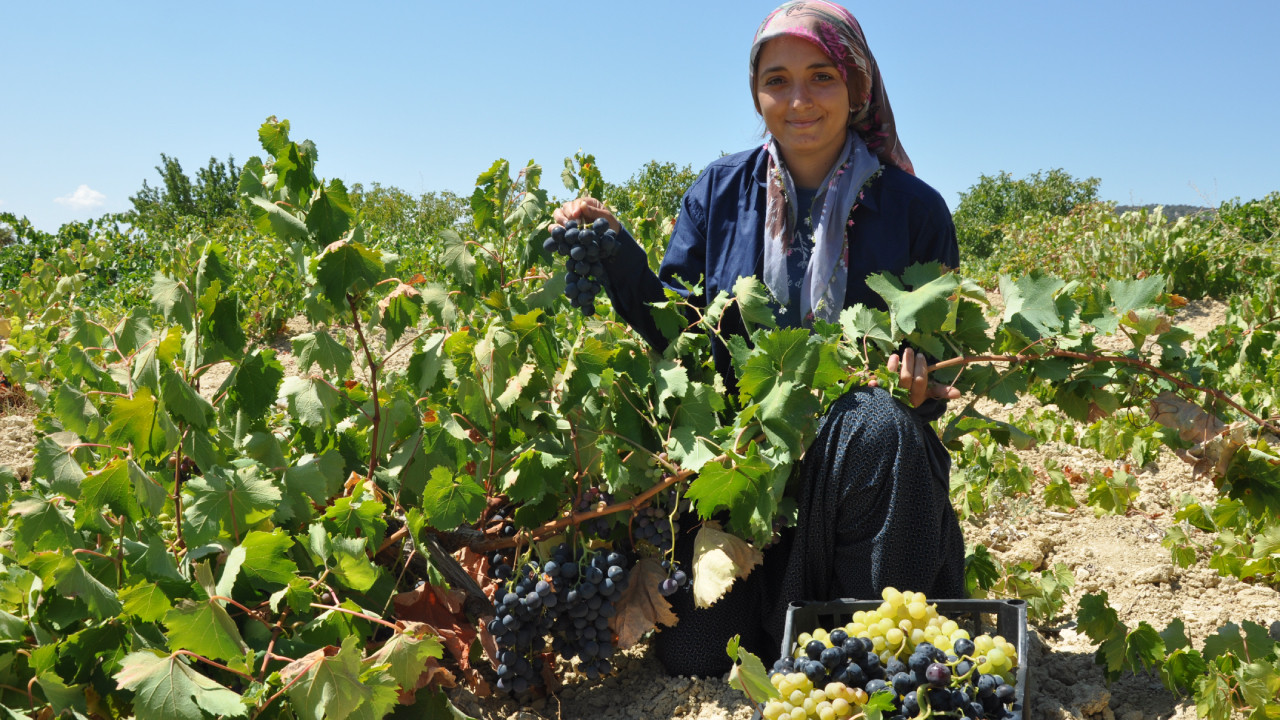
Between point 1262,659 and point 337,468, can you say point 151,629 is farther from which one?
point 1262,659

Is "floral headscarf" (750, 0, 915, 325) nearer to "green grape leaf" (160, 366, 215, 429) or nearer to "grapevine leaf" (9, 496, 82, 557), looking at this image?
"green grape leaf" (160, 366, 215, 429)

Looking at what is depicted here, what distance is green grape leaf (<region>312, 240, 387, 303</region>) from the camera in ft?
4.99

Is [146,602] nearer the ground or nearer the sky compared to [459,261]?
nearer the ground

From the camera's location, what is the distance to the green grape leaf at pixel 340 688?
122cm

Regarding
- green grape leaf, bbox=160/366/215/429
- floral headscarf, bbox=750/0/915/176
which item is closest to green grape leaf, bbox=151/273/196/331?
green grape leaf, bbox=160/366/215/429

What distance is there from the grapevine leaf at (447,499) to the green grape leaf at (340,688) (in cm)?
37

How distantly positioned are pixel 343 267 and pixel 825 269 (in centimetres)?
114

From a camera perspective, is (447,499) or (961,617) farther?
(961,617)

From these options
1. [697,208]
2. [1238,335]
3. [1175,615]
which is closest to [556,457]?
[697,208]

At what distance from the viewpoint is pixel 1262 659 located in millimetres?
1607

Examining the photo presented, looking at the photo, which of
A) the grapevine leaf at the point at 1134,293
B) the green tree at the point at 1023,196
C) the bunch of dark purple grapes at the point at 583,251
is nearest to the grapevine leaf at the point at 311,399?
the bunch of dark purple grapes at the point at 583,251

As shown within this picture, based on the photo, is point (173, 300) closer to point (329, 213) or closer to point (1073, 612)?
point (329, 213)

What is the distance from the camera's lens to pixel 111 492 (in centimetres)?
145

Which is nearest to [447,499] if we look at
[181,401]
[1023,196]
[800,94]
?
[181,401]
